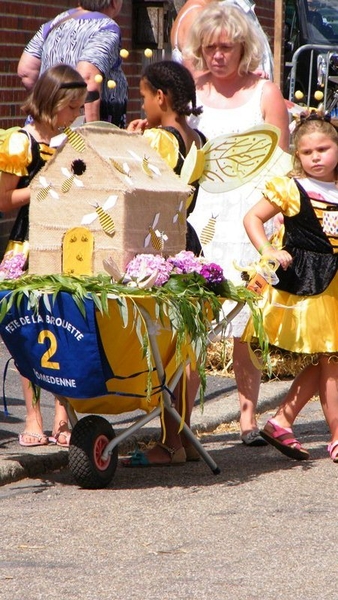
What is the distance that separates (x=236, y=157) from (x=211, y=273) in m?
0.76

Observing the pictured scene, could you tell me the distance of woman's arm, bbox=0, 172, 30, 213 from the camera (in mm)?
5875

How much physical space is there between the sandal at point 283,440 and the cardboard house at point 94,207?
1.08m

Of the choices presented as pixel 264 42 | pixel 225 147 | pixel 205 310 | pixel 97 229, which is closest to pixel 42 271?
pixel 97 229

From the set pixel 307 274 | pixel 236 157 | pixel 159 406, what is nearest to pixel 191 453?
pixel 159 406

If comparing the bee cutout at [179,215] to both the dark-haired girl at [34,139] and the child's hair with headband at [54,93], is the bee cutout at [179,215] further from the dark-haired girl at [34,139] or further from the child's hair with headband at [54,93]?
the child's hair with headband at [54,93]

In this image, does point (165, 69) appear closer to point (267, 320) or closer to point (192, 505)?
point (267, 320)

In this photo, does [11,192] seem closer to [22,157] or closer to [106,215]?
[22,157]

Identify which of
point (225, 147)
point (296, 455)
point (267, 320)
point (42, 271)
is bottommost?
point (296, 455)

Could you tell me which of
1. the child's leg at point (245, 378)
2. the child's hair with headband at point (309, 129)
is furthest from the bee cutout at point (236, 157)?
the child's leg at point (245, 378)

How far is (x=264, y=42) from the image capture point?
6.96m

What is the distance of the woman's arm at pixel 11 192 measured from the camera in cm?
588

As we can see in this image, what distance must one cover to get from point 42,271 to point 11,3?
4969 mm

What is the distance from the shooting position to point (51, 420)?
22.6 feet

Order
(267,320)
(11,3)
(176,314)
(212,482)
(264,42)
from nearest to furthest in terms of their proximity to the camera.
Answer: (176,314), (212,482), (267,320), (264,42), (11,3)
